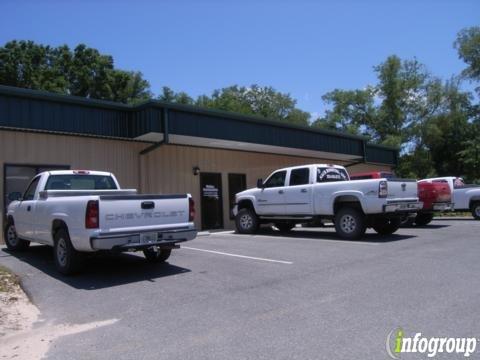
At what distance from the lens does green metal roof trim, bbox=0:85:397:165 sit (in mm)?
13352

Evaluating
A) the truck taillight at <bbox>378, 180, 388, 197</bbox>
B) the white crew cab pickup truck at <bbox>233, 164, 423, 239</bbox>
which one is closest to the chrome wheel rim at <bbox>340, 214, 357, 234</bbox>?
the white crew cab pickup truck at <bbox>233, 164, 423, 239</bbox>

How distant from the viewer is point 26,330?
18.3ft

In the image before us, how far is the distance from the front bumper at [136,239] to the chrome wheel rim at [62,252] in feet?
3.49

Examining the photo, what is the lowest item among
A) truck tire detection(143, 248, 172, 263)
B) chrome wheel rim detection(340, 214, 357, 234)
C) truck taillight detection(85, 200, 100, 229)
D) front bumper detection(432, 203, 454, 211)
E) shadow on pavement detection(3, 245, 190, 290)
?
shadow on pavement detection(3, 245, 190, 290)

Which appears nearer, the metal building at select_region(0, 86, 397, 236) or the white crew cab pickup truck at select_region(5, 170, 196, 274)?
the white crew cab pickup truck at select_region(5, 170, 196, 274)

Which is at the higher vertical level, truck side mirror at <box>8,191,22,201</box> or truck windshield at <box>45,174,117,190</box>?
truck windshield at <box>45,174,117,190</box>

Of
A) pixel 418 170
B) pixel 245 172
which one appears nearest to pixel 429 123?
pixel 418 170

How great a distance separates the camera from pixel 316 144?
73.5 feet

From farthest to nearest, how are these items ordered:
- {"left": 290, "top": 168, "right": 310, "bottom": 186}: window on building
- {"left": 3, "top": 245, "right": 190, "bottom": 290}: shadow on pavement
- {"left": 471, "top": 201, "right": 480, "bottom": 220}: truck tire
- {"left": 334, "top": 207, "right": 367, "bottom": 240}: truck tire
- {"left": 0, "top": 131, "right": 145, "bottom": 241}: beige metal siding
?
1. {"left": 471, "top": 201, "right": 480, "bottom": 220}: truck tire
2. {"left": 290, "top": 168, "right": 310, "bottom": 186}: window on building
3. {"left": 0, "top": 131, "right": 145, "bottom": 241}: beige metal siding
4. {"left": 334, "top": 207, "right": 367, "bottom": 240}: truck tire
5. {"left": 3, "top": 245, "right": 190, "bottom": 290}: shadow on pavement

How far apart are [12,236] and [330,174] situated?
882cm

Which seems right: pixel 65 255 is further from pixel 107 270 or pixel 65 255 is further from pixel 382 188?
pixel 382 188

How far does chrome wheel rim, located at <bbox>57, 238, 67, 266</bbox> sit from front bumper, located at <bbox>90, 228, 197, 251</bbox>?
3.49ft

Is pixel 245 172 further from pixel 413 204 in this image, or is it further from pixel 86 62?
pixel 86 62

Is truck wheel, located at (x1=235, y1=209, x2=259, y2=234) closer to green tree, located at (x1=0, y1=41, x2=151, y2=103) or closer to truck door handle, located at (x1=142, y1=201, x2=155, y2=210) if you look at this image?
truck door handle, located at (x1=142, y1=201, x2=155, y2=210)
